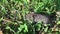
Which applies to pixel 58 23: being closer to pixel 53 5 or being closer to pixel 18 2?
pixel 53 5

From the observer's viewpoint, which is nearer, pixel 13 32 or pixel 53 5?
pixel 13 32

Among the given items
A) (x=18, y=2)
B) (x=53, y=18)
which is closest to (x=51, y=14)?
(x=53, y=18)

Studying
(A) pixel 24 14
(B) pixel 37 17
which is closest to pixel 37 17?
(B) pixel 37 17

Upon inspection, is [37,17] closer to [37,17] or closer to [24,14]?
[37,17]

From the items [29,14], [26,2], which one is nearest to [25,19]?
[29,14]

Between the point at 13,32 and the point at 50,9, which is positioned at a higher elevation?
the point at 50,9

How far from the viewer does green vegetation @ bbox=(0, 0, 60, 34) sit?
3672 millimetres

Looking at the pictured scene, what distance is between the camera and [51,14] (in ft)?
12.8

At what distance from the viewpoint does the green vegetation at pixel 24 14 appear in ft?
12.0

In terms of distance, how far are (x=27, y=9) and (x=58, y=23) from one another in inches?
23.3

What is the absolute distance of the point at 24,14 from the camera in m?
3.83

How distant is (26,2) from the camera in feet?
13.2

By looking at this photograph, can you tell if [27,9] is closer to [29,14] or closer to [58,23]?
[29,14]

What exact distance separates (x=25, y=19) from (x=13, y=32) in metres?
0.28
